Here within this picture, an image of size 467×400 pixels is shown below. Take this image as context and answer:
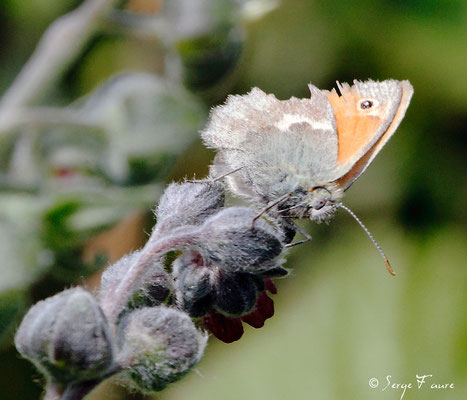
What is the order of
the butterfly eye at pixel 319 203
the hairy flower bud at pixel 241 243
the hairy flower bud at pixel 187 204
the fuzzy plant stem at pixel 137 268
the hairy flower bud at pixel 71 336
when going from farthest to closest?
the butterfly eye at pixel 319 203, the hairy flower bud at pixel 187 204, the hairy flower bud at pixel 241 243, the fuzzy plant stem at pixel 137 268, the hairy flower bud at pixel 71 336

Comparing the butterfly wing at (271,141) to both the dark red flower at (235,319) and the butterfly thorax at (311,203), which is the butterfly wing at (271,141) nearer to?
the butterfly thorax at (311,203)

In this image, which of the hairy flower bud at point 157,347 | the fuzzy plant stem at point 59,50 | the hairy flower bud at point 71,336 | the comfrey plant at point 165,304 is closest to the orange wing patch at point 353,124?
the comfrey plant at point 165,304

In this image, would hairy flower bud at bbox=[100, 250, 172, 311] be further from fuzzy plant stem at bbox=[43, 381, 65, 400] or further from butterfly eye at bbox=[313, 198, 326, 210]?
butterfly eye at bbox=[313, 198, 326, 210]

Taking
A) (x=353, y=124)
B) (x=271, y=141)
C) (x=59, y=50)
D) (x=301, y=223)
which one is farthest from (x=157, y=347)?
(x=301, y=223)

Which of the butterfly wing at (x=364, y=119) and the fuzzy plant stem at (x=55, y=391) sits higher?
the butterfly wing at (x=364, y=119)

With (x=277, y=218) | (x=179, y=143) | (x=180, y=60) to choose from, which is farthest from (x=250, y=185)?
(x=180, y=60)
